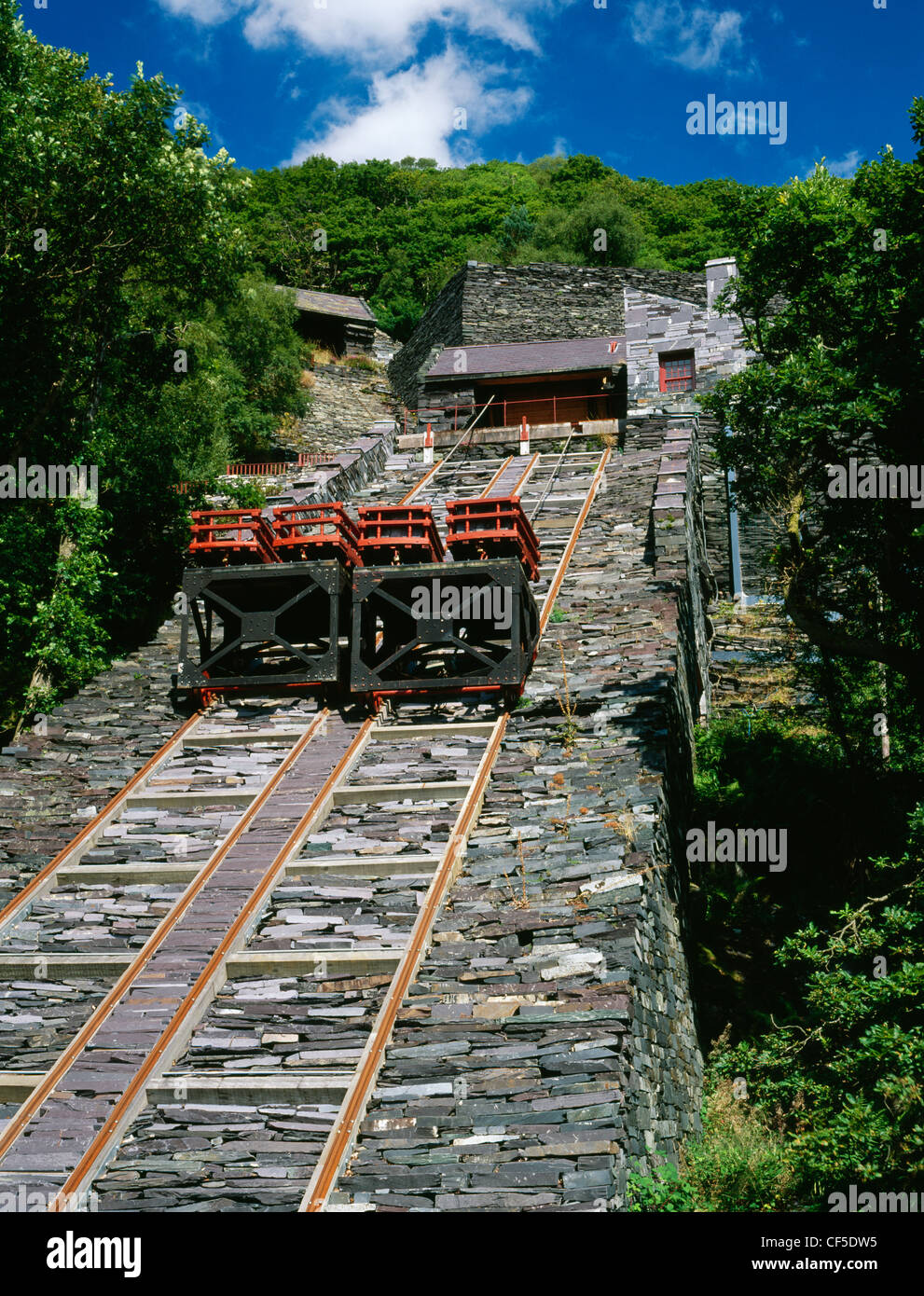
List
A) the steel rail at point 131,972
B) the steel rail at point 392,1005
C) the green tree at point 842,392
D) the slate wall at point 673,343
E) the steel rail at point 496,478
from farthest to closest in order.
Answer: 1. the slate wall at point 673,343
2. the steel rail at point 496,478
3. the green tree at point 842,392
4. the steel rail at point 131,972
5. the steel rail at point 392,1005

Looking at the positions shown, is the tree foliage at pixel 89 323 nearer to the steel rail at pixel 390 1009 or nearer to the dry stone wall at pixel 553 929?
the dry stone wall at pixel 553 929

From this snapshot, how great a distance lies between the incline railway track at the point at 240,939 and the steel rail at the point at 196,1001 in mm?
18

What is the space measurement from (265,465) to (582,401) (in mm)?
8966

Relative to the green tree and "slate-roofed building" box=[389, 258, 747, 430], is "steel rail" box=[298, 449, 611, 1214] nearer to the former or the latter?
the green tree

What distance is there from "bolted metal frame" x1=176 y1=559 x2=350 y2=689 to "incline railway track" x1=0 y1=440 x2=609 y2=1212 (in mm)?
505

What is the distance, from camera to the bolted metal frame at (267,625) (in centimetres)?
1584

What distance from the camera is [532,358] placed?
3400 cm

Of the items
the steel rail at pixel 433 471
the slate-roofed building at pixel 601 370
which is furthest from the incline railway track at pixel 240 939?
the slate-roofed building at pixel 601 370

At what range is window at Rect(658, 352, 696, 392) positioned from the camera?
34094mm

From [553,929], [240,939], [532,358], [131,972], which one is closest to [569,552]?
[553,929]

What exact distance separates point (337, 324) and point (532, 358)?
20.9 meters

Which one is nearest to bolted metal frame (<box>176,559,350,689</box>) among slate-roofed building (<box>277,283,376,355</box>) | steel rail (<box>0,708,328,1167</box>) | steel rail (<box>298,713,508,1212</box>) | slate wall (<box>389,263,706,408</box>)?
steel rail (<box>0,708,328,1167</box>)
